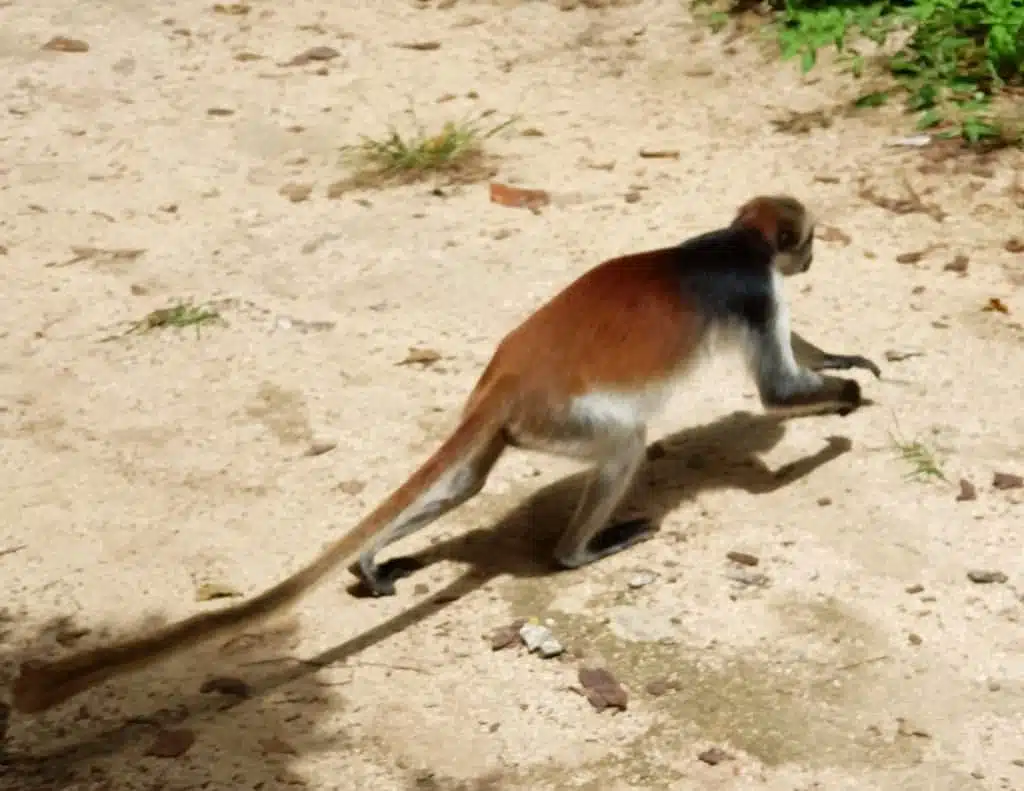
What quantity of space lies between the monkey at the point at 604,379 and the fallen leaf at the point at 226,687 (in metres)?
0.23

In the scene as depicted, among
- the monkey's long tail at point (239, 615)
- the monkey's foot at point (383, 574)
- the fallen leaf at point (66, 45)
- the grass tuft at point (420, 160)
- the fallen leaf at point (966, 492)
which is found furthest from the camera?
the fallen leaf at point (66, 45)

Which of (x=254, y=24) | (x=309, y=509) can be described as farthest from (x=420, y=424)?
(x=254, y=24)

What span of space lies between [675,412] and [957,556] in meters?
1.34

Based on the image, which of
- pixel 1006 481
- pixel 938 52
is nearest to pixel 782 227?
pixel 1006 481

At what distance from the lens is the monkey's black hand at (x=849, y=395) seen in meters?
5.20

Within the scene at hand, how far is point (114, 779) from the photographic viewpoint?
391 cm

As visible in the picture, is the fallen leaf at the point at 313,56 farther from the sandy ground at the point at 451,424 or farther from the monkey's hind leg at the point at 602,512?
the monkey's hind leg at the point at 602,512

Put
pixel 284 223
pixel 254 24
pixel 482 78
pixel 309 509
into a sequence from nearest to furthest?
pixel 309 509 < pixel 284 223 < pixel 482 78 < pixel 254 24

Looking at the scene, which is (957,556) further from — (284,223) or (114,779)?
(284,223)

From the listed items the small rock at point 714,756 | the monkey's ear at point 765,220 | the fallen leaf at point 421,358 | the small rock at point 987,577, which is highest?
the monkey's ear at point 765,220

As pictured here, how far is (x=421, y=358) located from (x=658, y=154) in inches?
87.3

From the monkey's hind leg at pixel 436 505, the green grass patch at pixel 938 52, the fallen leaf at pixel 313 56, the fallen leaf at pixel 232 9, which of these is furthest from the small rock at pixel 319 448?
the fallen leaf at pixel 232 9

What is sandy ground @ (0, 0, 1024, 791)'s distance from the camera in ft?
13.4

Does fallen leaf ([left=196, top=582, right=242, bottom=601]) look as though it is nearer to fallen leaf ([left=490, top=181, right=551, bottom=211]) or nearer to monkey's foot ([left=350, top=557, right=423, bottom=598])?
monkey's foot ([left=350, top=557, right=423, bottom=598])
